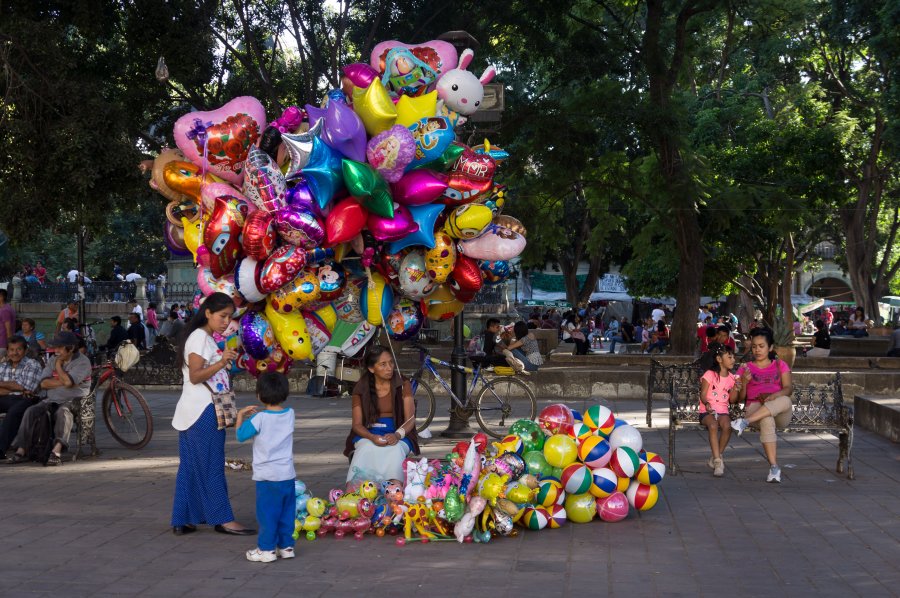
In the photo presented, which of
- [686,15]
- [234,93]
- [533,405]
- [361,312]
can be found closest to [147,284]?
[234,93]

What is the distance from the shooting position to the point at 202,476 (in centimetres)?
736

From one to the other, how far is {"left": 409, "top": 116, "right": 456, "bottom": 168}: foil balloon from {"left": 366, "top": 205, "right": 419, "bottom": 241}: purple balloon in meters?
0.40

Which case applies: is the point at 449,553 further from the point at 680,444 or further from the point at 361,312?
the point at 680,444

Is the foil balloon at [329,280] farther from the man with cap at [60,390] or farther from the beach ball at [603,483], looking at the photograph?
the man with cap at [60,390]

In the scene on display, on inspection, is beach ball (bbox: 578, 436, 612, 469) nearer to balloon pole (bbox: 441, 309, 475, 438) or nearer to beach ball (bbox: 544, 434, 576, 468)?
beach ball (bbox: 544, 434, 576, 468)

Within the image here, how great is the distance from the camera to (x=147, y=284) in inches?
1448

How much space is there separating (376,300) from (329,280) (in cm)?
47

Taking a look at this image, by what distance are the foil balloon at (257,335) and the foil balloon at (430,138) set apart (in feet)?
5.68

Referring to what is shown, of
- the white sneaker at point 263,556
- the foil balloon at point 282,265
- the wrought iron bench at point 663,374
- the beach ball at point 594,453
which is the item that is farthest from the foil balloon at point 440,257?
Answer: the wrought iron bench at point 663,374

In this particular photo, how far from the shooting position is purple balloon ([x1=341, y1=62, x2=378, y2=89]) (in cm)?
825

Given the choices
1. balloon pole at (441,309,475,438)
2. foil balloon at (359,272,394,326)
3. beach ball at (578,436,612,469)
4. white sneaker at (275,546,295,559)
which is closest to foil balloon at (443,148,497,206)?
foil balloon at (359,272,394,326)

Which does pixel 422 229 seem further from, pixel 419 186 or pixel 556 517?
pixel 556 517

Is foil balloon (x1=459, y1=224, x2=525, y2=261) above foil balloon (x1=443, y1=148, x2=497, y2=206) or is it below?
below

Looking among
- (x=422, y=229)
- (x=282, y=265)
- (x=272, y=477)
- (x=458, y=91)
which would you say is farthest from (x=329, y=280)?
(x=272, y=477)
